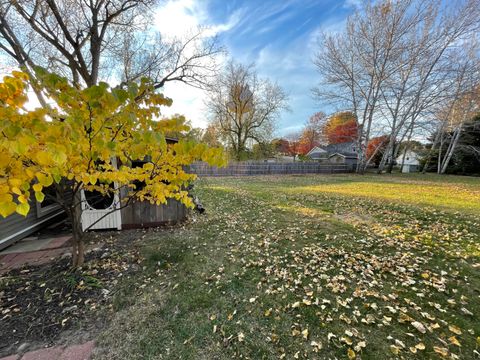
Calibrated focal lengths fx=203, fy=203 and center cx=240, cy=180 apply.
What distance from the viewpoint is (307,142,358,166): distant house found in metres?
29.9

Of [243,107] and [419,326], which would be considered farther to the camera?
[243,107]

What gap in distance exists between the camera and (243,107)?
21.5m

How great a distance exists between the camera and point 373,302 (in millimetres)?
2082

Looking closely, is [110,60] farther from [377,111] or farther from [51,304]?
[377,111]

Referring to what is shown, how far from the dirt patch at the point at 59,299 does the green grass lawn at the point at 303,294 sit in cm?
20

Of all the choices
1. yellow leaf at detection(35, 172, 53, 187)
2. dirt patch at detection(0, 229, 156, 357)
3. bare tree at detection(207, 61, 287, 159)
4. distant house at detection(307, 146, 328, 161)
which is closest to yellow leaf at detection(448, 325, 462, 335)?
dirt patch at detection(0, 229, 156, 357)

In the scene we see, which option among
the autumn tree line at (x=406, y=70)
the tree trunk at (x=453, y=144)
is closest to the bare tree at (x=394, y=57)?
the autumn tree line at (x=406, y=70)

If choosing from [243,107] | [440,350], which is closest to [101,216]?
[440,350]

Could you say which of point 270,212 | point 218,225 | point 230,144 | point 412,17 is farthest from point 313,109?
point 218,225

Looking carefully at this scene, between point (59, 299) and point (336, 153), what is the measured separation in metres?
33.2

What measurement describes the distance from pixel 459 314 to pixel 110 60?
37.4 feet

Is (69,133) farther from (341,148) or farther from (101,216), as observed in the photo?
(341,148)

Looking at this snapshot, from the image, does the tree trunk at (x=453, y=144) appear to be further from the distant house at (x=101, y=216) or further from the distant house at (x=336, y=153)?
the distant house at (x=101, y=216)

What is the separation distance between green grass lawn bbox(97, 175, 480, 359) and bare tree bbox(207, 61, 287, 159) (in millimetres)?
19010
